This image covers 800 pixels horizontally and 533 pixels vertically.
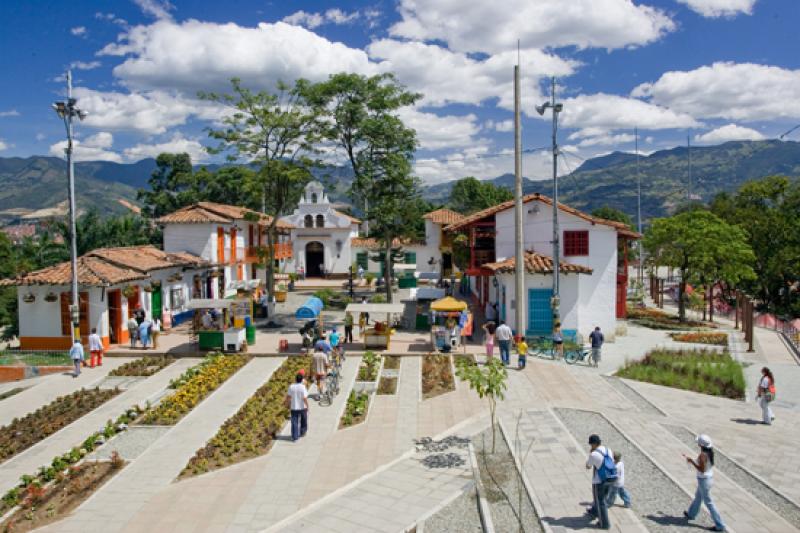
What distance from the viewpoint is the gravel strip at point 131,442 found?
1302cm

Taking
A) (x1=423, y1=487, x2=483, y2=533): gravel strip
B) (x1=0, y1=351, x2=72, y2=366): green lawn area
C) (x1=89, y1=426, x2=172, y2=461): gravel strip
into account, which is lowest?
(x1=423, y1=487, x2=483, y2=533): gravel strip

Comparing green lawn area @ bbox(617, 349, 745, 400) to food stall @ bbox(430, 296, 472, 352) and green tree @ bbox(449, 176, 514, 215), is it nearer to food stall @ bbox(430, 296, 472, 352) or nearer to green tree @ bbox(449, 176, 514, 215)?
food stall @ bbox(430, 296, 472, 352)

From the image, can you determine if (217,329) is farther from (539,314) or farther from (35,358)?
(539,314)

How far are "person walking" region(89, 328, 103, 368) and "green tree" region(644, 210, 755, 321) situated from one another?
28.4m

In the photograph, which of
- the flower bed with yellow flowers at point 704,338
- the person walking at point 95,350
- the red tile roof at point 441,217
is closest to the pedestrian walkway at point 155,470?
the person walking at point 95,350

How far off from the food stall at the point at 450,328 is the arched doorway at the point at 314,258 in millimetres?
33428

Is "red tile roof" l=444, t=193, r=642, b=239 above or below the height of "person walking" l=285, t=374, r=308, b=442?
above

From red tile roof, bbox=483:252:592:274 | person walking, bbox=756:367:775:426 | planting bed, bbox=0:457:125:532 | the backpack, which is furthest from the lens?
red tile roof, bbox=483:252:592:274

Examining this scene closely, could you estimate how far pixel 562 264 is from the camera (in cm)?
2583

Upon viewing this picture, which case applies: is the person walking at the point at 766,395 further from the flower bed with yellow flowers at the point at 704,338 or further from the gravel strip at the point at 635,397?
the flower bed with yellow flowers at the point at 704,338

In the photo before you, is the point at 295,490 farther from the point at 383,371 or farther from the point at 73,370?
the point at 73,370

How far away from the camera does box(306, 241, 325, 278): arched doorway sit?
57094mm

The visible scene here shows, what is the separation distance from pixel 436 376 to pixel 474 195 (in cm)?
6281

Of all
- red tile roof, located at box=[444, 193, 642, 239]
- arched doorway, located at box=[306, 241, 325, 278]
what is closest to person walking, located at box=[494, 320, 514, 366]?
red tile roof, located at box=[444, 193, 642, 239]
